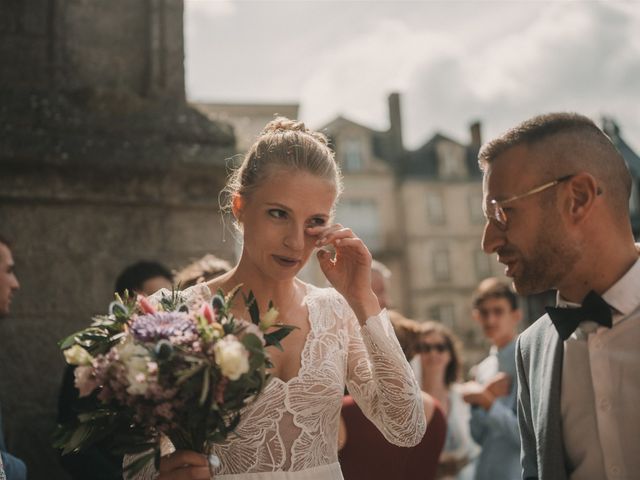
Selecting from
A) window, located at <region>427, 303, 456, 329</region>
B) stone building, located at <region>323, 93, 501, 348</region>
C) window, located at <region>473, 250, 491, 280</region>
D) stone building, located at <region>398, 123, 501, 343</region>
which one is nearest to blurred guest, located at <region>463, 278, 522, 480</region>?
stone building, located at <region>323, 93, 501, 348</region>

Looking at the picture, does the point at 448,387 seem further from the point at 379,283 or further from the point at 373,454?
the point at 373,454

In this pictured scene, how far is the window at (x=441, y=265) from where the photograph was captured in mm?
33156

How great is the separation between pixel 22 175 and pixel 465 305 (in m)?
31.5

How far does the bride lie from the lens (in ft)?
8.59

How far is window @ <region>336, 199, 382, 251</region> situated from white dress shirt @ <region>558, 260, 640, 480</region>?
28.9 meters

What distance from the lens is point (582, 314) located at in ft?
7.95

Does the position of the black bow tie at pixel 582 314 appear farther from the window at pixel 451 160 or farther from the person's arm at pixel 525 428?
the window at pixel 451 160

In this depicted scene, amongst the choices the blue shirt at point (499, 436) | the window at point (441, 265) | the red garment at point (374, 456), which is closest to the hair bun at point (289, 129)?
the red garment at point (374, 456)

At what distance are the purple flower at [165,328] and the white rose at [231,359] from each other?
112 mm

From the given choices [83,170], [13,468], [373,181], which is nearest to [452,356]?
[83,170]

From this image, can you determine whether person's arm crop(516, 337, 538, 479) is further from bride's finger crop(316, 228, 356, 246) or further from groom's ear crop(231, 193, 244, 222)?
groom's ear crop(231, 193, 244, 222)

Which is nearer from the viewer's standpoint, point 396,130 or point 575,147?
point 575,147

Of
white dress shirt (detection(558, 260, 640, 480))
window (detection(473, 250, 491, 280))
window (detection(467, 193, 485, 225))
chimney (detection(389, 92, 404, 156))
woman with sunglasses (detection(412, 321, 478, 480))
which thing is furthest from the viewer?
window (detection(473, 250, 491, 280))

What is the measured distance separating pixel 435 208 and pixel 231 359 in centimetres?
3197
